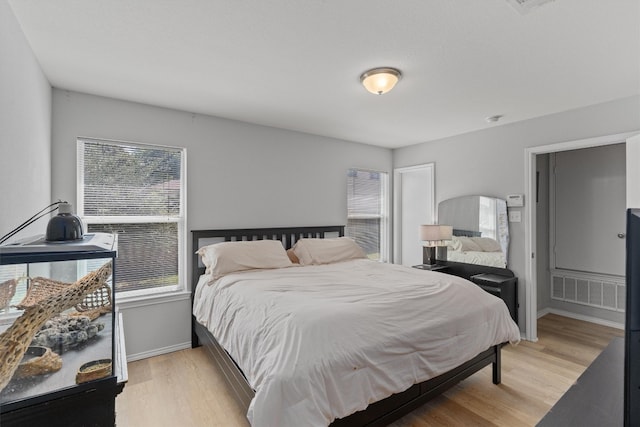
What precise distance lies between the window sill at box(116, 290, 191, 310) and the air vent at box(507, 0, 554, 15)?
3.57 m

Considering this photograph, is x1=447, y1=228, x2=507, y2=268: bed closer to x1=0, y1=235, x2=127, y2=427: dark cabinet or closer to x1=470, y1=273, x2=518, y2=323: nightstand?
x1=470, y1=273, x2=518, y2=323: nightstand

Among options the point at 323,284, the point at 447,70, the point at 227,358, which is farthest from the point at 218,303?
the point at 447,70

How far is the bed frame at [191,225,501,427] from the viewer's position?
5.73ft

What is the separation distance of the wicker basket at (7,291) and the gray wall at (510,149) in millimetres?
4310

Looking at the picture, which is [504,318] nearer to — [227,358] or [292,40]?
[227,358]

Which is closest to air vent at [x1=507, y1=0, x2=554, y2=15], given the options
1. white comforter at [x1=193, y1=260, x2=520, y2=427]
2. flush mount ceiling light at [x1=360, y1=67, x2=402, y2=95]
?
flush mount ceiling light at [x1=360, y1=67, x2=402, y2=95]

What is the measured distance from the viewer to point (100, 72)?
2383mm

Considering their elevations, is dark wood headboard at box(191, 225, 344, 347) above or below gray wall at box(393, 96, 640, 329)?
below

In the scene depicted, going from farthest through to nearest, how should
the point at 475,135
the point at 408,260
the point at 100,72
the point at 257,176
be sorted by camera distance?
the point at 408,260 < the point at 475,135 < the point at 257,176 < the point at 100,72

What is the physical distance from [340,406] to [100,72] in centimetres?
293

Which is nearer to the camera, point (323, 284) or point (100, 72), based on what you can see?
point (100, 72)

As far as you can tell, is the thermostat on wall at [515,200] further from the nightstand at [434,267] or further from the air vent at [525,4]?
the air vent at [525,4]

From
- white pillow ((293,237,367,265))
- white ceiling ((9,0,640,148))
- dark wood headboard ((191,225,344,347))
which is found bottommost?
white pillow ((293,237,367,265))

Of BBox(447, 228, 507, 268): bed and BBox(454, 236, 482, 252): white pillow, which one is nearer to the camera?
BBox(447, 228, 507, 268): bed
